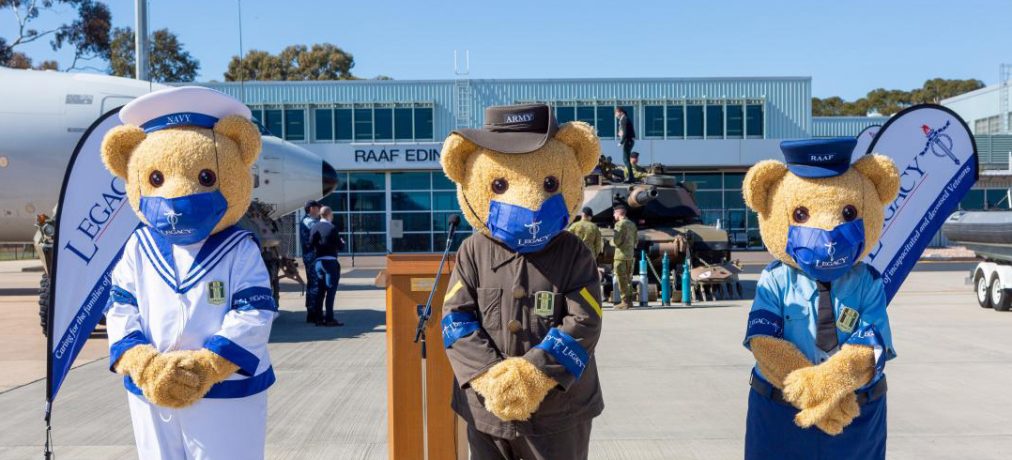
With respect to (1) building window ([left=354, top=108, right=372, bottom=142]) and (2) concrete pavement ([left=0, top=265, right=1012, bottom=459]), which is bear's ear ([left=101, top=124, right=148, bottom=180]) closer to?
(2) concrete pavement ([left=0, top=265, right=1012, bottom=459])

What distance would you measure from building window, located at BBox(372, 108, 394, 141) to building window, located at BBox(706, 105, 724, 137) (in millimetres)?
11038

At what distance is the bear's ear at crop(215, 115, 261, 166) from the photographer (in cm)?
393

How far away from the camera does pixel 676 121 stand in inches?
1213

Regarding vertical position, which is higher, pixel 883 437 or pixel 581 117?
pixel 581 117

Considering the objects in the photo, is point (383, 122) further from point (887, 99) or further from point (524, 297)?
point (887, 99)

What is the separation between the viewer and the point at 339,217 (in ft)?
103

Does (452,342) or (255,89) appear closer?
(452,342)

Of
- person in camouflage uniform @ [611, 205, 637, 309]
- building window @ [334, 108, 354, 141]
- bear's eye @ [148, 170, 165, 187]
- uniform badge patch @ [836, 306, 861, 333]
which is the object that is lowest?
person in camouflage uniform @ [611, 205, 637, 309]

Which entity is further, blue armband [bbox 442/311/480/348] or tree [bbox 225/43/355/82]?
tree [bbox 225/43/355/82]

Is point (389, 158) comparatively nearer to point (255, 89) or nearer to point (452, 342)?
point (255, 89)

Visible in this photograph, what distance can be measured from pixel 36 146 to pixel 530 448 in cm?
1162

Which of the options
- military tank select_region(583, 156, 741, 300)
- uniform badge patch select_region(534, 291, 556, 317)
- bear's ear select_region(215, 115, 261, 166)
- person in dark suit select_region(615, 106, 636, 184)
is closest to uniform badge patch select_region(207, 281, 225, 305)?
bear's ear select_region(215, 115, 261, 166)

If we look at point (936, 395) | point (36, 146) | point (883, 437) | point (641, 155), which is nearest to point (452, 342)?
point (883, 437)

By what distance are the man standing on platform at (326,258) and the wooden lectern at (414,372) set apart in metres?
7.47
